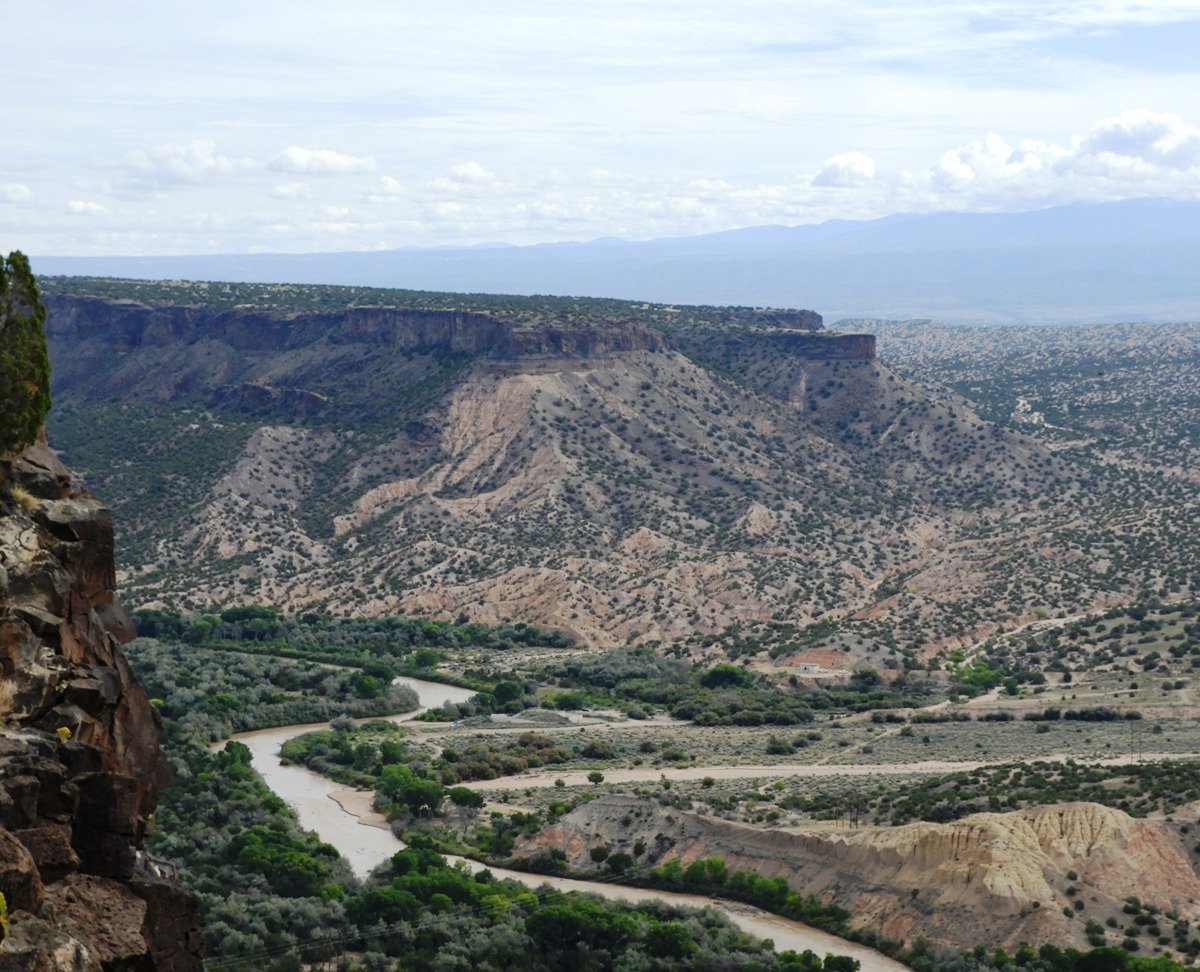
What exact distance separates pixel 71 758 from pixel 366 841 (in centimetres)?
3976

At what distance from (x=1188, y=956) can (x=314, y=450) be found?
94022mm

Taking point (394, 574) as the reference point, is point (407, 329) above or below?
above

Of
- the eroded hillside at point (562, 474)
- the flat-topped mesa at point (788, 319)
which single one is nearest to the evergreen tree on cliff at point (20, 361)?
the eroded hillside at point (562, 474)

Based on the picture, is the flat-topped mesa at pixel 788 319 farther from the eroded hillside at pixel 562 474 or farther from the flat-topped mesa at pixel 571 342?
the flat-topped mesa at pixel 571 342

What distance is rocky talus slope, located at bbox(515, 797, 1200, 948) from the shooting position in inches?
1951

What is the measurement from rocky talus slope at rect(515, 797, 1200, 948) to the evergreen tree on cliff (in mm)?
30931

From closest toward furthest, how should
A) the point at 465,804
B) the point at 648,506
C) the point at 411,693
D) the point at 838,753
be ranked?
the point at 465,804 → the point at 838,753 → the point at 411,693 → the point at 648,506

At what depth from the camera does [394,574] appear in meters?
113

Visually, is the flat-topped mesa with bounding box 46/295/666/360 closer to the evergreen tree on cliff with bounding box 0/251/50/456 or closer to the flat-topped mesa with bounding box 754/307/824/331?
the flat-topped mesa with bounding box 754/307/824/331

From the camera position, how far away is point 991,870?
50438 millimetres

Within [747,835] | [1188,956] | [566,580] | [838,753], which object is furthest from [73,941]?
[566,580]

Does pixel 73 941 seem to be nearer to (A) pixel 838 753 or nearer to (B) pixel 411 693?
(A) pixel 838 753

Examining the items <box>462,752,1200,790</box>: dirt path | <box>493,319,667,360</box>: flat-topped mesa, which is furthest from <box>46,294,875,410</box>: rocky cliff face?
<box>462,752,1200,790</box>: dirt path

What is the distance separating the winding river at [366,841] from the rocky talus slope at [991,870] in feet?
4.92
